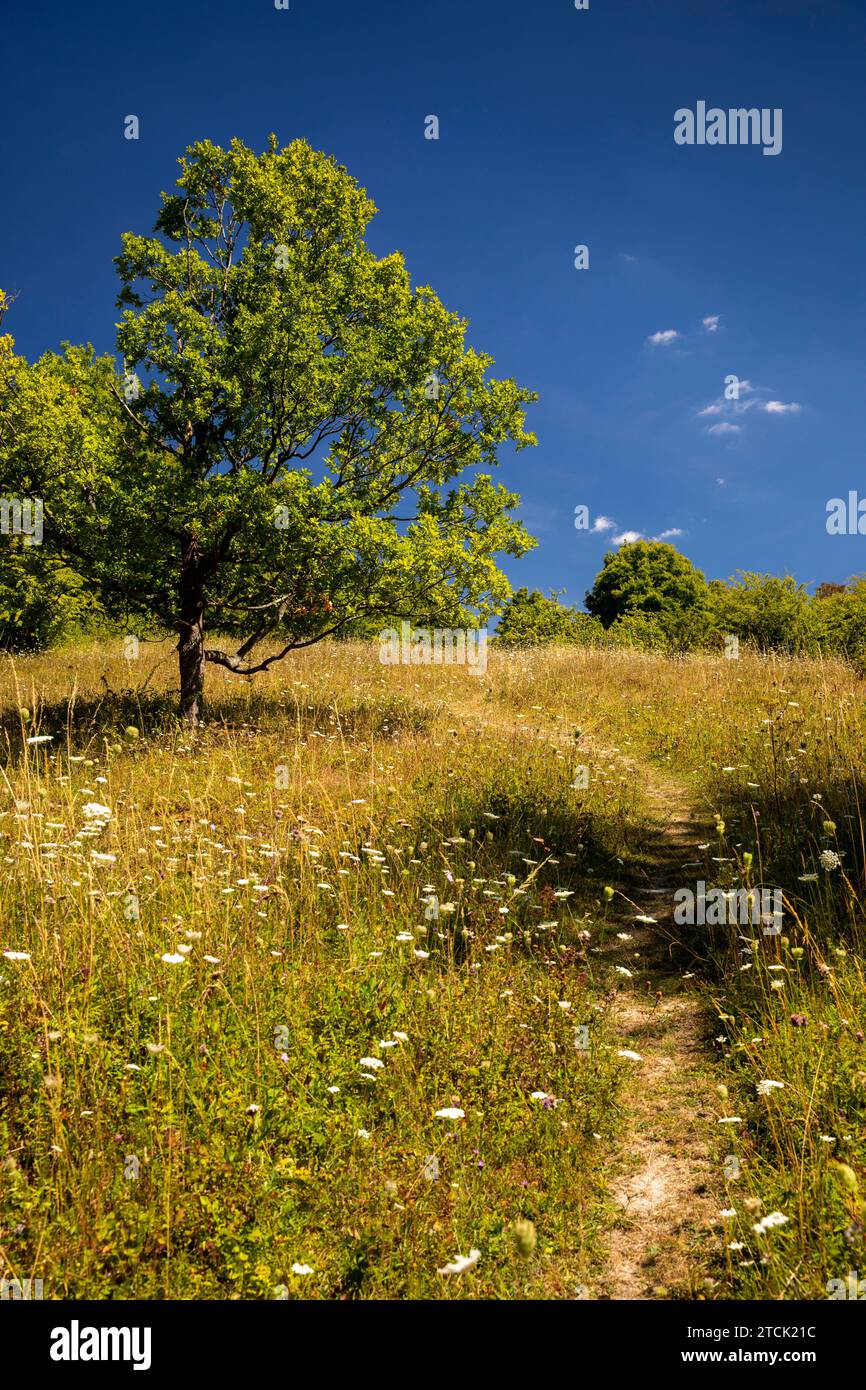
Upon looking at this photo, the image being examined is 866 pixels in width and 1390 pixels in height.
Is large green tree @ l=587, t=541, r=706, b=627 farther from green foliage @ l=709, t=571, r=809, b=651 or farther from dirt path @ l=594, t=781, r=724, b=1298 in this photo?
dirt path @ l=594, t=781, r=724, b=1298

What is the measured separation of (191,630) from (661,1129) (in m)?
11.6

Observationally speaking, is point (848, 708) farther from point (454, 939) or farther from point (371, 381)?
point (371, 381)

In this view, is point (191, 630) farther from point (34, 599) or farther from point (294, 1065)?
point (294, 1065)

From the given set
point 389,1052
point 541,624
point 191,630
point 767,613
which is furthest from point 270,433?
point 541,624

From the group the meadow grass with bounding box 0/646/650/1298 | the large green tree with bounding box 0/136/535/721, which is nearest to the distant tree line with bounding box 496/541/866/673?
the large green tree with bounding box 0/136/535/721

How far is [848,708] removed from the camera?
428 inches

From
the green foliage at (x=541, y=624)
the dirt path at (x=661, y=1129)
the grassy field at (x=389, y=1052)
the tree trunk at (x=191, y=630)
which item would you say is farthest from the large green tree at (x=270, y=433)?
the green foliage at (x=541, y=624)

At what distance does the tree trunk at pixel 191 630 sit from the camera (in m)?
13.3

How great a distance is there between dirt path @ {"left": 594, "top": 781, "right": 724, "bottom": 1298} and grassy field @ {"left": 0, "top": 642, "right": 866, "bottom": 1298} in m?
0.06

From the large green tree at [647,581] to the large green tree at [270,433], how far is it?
1583 inches

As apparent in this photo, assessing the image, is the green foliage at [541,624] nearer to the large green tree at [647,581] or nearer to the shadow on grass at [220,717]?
the large green tree at [647,581]

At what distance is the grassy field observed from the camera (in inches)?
122

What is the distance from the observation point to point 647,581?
52969 millimetres

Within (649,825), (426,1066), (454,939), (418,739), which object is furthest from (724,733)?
(426,1066)
